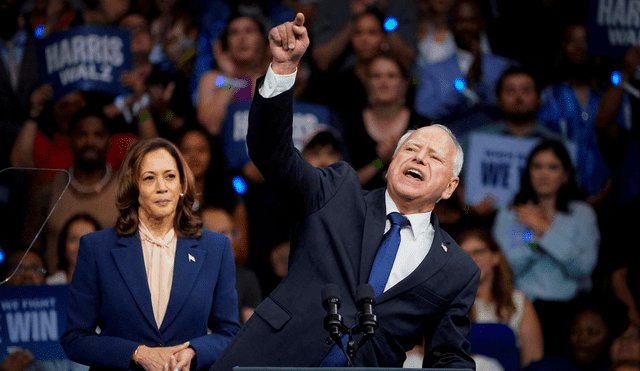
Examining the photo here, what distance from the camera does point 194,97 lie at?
5.17m

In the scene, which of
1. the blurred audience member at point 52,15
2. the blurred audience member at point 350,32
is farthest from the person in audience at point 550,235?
the blurred audience member at point 52,15

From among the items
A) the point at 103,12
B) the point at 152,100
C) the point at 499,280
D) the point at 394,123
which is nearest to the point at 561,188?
the point at 499,280

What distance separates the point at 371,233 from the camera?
1919mm

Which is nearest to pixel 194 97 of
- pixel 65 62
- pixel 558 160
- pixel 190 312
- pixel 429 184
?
pixel 65 62

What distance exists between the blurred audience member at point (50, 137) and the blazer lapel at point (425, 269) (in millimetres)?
3483

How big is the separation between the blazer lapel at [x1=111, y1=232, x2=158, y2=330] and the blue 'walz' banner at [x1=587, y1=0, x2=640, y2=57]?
408cm

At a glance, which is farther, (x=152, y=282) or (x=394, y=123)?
(x=394, y=123)

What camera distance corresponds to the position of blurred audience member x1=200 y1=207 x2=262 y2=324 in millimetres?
4629

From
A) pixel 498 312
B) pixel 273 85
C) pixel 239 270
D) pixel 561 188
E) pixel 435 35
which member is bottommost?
Result: pixel 498 312

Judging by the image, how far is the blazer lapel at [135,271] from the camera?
2.30 metres

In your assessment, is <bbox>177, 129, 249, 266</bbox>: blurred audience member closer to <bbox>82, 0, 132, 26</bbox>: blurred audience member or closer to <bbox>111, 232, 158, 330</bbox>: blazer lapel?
<bbox>82, 0, 132, 26</bbox>: blurred audience member

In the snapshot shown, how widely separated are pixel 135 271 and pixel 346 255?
803 millimetres

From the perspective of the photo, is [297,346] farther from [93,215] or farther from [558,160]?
[558,160]

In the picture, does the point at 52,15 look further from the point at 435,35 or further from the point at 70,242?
the point at 435,35
